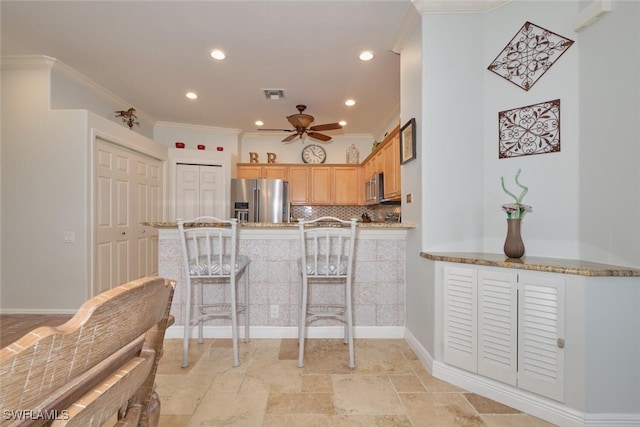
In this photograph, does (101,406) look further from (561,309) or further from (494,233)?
(494,233)

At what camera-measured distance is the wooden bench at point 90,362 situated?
33 centimetres

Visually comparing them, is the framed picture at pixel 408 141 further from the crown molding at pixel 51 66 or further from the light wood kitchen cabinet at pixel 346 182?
the crown molding at pixel 51 66

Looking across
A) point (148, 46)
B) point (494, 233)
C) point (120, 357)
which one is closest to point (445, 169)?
point (494, 233)

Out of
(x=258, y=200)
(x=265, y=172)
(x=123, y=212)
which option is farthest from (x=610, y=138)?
(x=123, y=212)

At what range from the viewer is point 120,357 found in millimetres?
531

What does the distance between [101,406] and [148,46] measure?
3.35m

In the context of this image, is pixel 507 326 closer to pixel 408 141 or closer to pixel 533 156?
pixel 533 156

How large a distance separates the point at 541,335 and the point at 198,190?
4.90m

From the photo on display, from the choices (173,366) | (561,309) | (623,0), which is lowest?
(173,366)

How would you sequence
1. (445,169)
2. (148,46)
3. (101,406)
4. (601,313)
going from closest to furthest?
(101,406)
(601,313)
(445,169)
(148,46)

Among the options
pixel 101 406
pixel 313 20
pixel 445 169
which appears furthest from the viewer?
pixel 313 20

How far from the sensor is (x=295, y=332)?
2639 mm

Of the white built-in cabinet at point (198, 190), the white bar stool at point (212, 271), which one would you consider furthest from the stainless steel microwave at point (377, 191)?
the white built-in cabinet at point (198, 190)

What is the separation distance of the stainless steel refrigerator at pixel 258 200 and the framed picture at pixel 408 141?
2.75m
